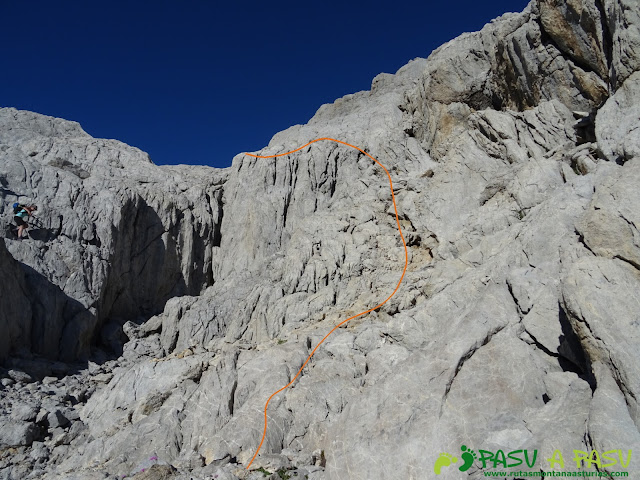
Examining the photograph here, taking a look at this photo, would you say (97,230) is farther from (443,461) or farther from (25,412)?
(443,461)

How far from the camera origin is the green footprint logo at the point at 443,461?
531 inches

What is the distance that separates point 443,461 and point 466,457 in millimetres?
693

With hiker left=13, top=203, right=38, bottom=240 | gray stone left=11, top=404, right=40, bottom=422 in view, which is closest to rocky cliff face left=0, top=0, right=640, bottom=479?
gray stone left=11, top=404, right=40, bottom=422

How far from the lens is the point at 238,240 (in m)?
42.2

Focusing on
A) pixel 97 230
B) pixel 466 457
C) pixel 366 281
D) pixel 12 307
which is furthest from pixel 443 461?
pixel 97 230

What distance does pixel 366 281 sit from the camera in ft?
96.3

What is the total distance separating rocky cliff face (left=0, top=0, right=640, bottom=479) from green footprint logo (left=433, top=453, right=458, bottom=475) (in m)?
0.18

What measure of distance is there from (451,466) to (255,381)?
11321 millimetres

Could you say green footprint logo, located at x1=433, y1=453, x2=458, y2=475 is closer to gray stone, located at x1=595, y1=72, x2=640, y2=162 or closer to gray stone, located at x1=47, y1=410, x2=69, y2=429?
gray stone, located at x1=595, y1=72, x2=640, y2=162

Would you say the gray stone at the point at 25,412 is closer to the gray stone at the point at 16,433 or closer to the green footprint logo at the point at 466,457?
the gray stone at the point at 16,433

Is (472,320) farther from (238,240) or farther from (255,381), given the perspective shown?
(238,240)

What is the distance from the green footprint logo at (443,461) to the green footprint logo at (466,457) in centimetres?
26

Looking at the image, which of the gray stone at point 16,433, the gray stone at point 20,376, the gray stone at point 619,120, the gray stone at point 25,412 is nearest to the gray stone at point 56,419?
the gray stone at point 25,412

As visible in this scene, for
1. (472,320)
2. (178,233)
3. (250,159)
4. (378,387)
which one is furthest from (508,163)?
(178,233)
